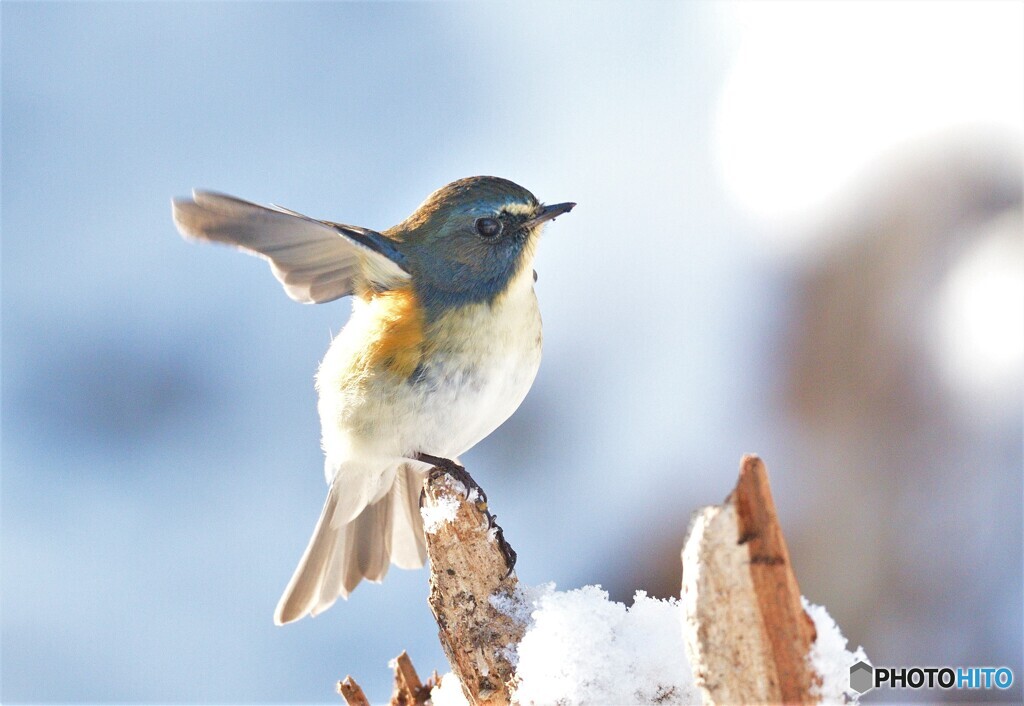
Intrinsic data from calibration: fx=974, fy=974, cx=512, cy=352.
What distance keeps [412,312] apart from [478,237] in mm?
353

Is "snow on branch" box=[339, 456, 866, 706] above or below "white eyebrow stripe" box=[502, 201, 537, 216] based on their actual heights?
below

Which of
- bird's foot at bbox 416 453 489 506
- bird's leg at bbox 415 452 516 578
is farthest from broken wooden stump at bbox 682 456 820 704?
bird's foot at bbox 416 453 489 506

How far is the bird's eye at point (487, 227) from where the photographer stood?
10.5 ft

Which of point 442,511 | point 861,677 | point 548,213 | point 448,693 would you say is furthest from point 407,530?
point 861,677

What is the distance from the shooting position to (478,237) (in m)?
3.20

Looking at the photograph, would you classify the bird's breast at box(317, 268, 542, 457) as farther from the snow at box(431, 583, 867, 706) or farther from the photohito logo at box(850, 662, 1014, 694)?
the photohito logo at box(850, 662, 1014, 694)

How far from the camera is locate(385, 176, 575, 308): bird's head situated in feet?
10.3

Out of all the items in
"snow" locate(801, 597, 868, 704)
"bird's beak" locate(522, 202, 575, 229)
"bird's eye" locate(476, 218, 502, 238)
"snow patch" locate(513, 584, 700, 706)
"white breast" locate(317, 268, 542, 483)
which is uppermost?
"bird's beak" locate(522, 202, 575, 229)

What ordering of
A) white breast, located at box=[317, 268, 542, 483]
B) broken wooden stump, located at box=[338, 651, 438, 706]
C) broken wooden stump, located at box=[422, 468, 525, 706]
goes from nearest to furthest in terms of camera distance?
broken wooden stump, located at box=[422, 468, 525, 706], broken wooden stump, located at box=[338, 651, 438, 706], white breast, located at box=[317, 268, 542, 483]

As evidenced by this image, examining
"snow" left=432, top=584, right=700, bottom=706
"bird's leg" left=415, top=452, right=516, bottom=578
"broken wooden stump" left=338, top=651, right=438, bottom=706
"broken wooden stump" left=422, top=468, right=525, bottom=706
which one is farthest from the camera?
"broken wooden stump" left=338, top=651, right=438, bottom=706

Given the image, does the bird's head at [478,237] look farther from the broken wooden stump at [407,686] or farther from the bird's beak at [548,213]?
the broken wooden stump at [407,686]

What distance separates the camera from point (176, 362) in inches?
237

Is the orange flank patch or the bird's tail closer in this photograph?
the orange flank patch

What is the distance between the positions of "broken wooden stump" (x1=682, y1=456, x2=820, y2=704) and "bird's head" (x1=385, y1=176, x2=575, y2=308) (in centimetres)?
157
